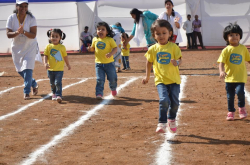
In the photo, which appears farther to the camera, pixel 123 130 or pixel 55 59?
pixel 55 59

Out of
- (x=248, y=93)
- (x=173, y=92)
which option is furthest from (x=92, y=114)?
(x=248, y=93)

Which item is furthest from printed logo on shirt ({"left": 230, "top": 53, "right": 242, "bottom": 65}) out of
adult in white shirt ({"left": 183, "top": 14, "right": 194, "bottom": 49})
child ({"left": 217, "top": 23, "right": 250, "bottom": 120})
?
adult in white shirt ({"left": 183, "top": 14, "right": 194, "bottom": 49})

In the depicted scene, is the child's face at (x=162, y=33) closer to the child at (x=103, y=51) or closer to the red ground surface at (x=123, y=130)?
the red ground surface at (x=123, y=130)

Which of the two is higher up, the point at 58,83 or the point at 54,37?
the point at 54,37

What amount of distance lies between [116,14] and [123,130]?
22.0 metres

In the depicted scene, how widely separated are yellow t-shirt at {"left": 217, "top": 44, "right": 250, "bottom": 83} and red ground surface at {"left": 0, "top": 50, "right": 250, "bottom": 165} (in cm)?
66

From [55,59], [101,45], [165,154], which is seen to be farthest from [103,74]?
[165,154]

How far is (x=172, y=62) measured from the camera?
20.4 feet

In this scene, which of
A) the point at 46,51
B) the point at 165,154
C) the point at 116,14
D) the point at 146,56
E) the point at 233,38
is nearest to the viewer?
the point at 165,154

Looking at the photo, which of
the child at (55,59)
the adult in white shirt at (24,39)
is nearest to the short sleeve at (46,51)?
the child at (55,59)

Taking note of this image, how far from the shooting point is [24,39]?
1023 cm

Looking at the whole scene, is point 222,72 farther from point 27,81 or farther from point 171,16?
point 171,16

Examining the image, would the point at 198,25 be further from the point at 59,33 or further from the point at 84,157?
the point at 84,157

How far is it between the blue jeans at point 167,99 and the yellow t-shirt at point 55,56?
3.96 metres
